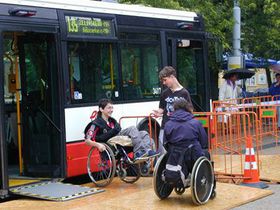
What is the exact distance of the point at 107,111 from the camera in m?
8.93

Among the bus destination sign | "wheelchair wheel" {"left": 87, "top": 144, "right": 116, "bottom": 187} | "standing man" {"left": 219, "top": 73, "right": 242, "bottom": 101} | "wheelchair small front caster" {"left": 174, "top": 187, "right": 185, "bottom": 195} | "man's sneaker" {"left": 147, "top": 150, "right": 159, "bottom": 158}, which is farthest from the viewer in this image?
"standing man" {"left": 219, "top": 73, "right": 242, "bottom": 101}

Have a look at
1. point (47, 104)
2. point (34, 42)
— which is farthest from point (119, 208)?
point (34, 42)

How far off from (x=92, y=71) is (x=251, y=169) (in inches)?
118

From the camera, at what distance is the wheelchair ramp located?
7949mm

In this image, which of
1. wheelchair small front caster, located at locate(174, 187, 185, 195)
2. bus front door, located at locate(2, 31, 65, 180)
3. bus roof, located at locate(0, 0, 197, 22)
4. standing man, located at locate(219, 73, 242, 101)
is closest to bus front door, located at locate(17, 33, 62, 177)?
bus front door, located at locate(2, 31, 65, 180)

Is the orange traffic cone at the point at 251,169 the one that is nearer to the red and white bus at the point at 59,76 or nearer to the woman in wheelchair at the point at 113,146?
the woman in wheelchair at the point at 113,146

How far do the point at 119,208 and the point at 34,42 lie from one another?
10.0ft

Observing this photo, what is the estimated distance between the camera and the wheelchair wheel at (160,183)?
24.8 feet

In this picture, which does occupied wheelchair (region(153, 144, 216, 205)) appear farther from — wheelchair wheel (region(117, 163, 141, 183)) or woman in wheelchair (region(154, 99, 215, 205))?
wheelchair wheel (region(117, 163, 141, 183))

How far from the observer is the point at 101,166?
8.73m

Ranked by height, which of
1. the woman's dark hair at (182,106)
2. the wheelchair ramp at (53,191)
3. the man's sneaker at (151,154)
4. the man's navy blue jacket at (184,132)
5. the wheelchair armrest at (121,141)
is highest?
the woman's dark hair at (182,106)

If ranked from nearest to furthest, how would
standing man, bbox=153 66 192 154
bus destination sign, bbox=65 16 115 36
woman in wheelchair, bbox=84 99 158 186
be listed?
standing man, bbox=153 66 192 154 → woman in wheelchair, bbox=84 99 158 186 → bus destination sign, bbox=65 16 115 36

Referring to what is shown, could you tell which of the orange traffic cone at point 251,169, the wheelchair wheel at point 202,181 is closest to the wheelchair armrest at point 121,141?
the wheelchair wheel at point 202,181

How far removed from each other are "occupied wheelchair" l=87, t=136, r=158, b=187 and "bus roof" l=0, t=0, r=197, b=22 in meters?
2.26
